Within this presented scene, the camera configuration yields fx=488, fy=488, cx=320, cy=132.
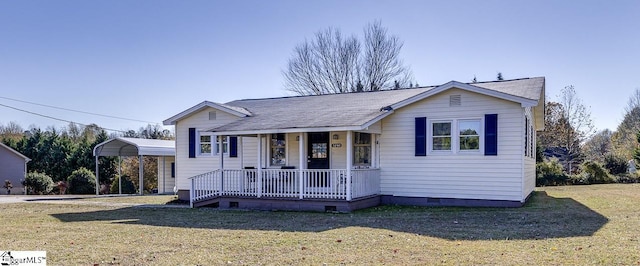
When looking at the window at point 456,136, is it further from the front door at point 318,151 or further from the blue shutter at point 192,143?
the blue shutter at point 192,143

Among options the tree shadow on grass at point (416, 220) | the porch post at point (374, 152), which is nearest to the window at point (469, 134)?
the tree shadow on grass at point (416, 220)

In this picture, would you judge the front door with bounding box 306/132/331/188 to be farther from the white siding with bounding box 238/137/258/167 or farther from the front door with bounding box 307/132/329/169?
the white siding with bounding box 238/137/258/167

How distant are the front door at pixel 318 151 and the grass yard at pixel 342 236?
9.12ft

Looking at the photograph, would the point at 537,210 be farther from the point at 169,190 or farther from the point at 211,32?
the point at 169,190

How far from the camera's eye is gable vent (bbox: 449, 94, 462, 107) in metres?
13.5

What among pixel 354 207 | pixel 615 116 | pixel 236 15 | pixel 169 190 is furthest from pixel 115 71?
pixel 615 116

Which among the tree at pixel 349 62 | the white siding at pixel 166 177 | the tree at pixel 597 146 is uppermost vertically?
the tree at pixel 349 62

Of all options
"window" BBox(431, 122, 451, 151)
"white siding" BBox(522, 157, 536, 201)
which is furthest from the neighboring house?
"white siding" BBox(522, 157, 536, 201)

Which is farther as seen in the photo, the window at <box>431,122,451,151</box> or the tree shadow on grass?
the window at <box>431,122,451,151</box>

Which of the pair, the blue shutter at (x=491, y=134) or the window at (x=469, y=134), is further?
the window at (x=469, y=134)

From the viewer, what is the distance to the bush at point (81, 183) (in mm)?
28969

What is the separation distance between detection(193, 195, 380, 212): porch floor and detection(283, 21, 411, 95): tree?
19356mm

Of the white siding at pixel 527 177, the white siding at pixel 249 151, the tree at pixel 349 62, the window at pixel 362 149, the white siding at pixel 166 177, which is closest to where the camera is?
the white siding at pixel 527 177

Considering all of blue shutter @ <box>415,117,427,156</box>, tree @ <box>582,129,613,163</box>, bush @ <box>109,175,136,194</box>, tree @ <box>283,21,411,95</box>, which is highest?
tree @ <box>283,21,411,95</box>
